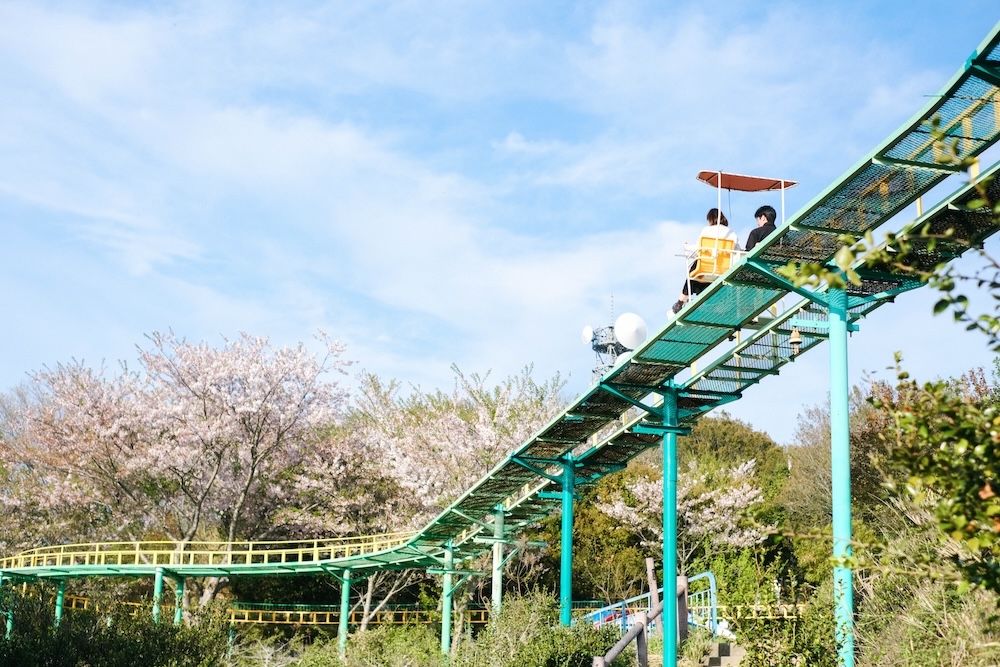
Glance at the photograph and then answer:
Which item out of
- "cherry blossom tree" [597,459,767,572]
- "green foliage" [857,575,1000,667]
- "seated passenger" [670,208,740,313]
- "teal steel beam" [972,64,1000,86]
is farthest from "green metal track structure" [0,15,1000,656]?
"cherry blossom tree" [597,459,767,572]

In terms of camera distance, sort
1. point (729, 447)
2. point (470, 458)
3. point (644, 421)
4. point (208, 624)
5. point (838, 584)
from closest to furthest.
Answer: point (838, 584)
point (644, 421)
point (208, 624)
point (470, 458)
point (729, 447)

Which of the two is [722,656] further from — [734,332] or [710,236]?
[710,236]

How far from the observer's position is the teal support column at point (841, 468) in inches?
330

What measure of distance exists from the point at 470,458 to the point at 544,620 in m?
9.84

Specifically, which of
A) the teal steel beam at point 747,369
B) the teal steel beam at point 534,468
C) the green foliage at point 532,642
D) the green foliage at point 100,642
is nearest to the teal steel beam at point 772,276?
the teal steel beam at point 747,369

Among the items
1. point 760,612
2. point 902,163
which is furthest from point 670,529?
point 902,163

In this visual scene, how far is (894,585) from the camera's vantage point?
11.7 meters

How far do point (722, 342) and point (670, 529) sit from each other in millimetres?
2611

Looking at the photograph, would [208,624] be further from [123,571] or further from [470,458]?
[470,458]

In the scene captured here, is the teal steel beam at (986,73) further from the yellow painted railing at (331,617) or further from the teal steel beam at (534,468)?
the yellow painted railing at (331,617)

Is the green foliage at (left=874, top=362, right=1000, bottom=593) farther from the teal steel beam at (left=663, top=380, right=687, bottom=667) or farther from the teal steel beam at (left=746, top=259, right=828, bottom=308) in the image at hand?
the teal steel beam at (left=663, top=380, right=687, bottom=667)

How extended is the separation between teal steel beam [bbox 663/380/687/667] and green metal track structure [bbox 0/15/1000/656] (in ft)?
0.46

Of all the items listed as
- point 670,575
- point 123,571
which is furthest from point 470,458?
point 670,575

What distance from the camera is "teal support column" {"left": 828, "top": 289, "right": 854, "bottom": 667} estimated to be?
8.39m
